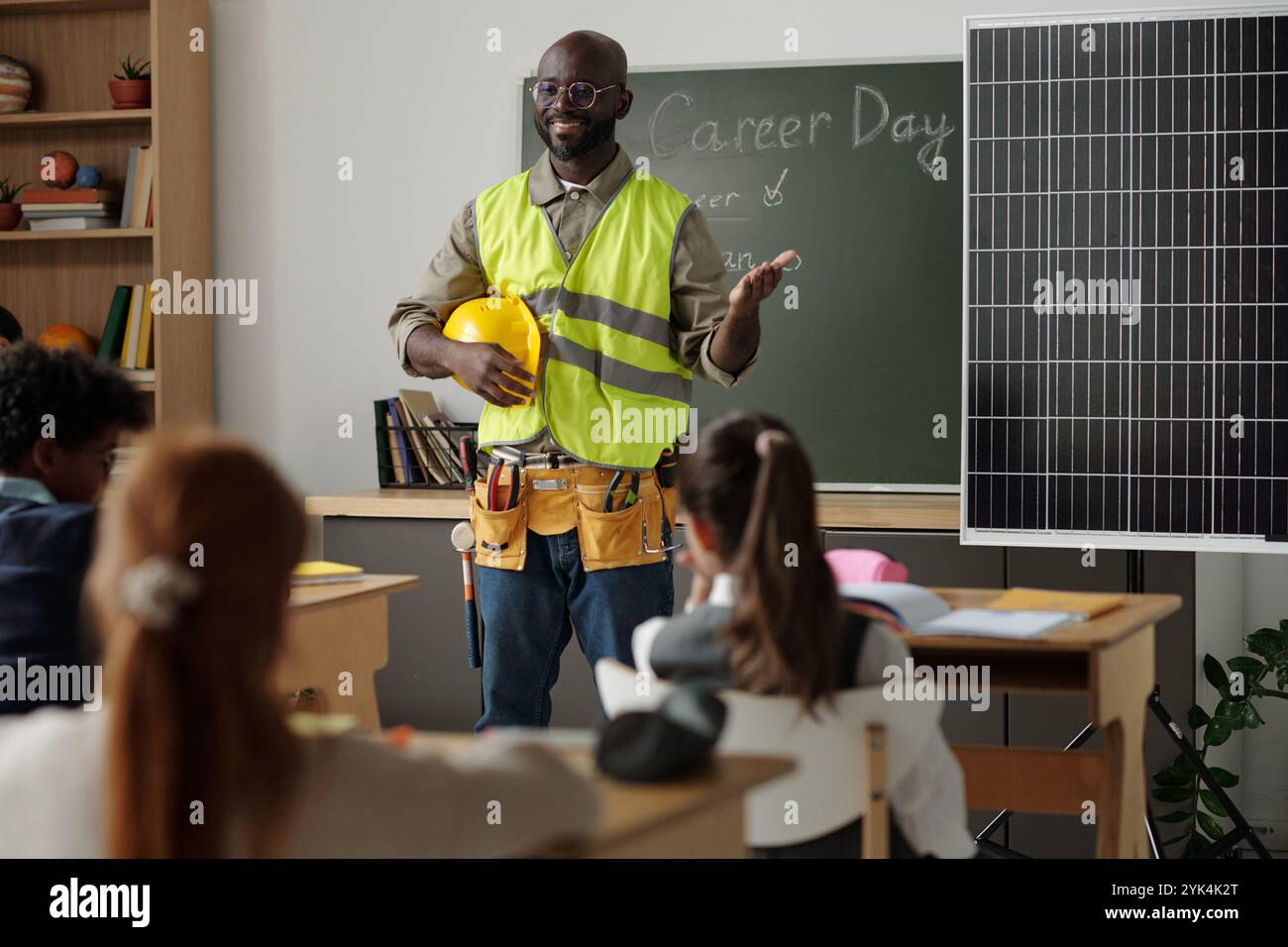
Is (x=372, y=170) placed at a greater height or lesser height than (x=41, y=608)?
greater

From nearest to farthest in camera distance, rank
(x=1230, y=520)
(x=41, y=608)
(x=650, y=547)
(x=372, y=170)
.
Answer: (x=41, y=608) < (x=650, y=547) < (x=1230, y=520) < (x=372, y=170)

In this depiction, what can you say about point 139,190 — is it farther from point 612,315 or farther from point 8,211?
point 612,315

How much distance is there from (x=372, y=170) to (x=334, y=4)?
0.51 metres

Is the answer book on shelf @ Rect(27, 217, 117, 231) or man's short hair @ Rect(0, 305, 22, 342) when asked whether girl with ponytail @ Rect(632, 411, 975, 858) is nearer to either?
man's short hair @ Rect(0, 305, 22, 342)

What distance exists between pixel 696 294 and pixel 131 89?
2.32 m

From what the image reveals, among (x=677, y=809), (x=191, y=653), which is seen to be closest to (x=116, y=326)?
(x=191, y=653)

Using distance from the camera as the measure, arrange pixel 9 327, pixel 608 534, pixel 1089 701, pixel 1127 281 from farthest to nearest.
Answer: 1. pixel 9 327
2. pixel 1127 281
3. pixel 608 534
4. pixel 1089 701

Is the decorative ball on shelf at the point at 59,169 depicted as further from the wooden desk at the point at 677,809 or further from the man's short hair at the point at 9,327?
the wooden desk at the point at 677,809

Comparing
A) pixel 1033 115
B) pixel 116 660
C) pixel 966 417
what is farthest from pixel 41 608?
pixel 1033 115

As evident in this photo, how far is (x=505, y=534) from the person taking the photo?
2643 millimetres

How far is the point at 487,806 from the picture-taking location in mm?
1154

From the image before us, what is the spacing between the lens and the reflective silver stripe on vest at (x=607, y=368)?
266 cm

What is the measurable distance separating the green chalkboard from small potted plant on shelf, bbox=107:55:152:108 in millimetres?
1446
